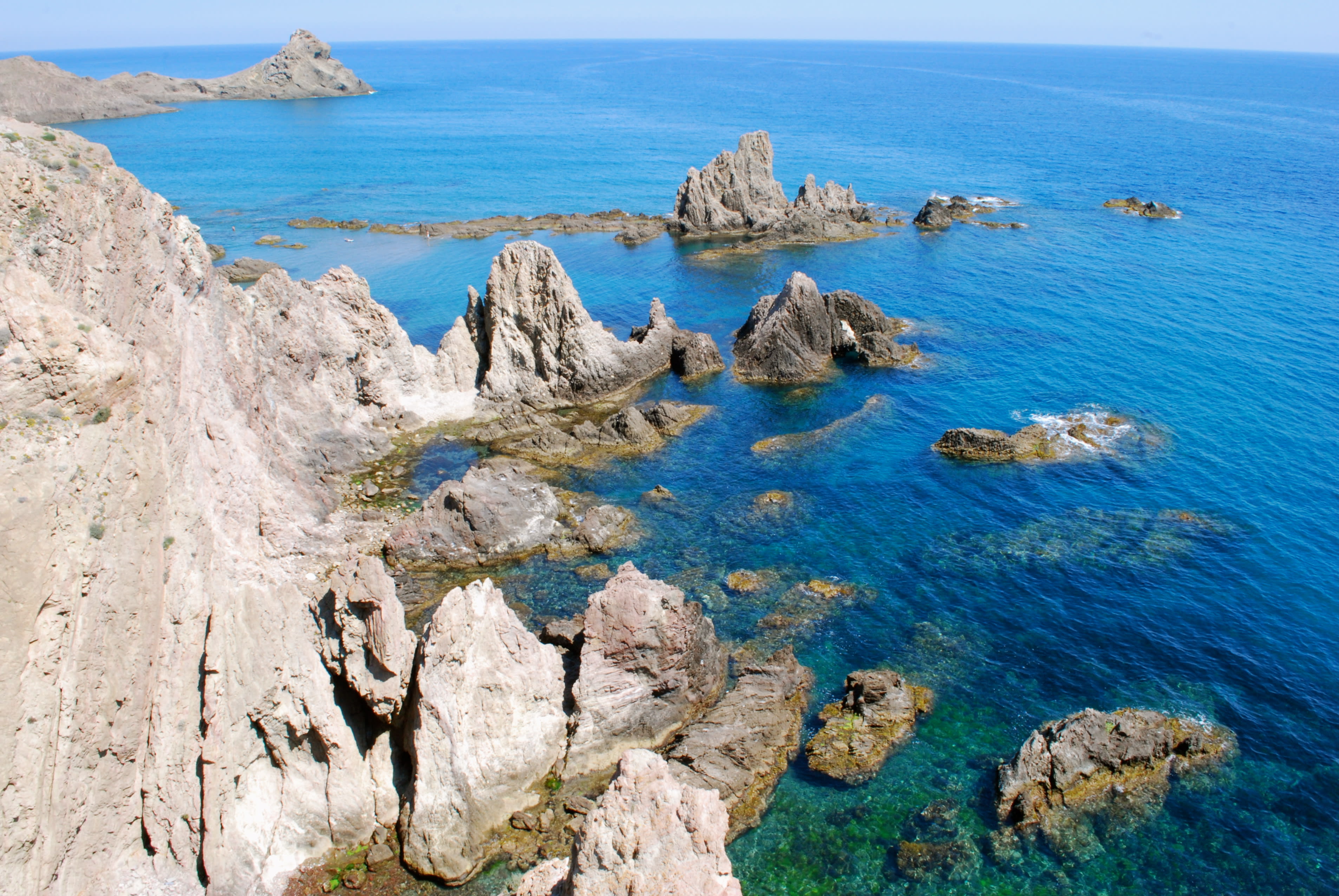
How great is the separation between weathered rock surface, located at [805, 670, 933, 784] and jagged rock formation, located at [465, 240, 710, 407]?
31.1 metres

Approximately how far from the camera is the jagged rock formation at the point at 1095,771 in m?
24.5

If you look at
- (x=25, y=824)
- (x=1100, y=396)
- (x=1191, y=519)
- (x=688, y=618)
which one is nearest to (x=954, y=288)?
(x=1100, y=396)

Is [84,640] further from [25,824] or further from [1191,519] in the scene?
[1191,519]

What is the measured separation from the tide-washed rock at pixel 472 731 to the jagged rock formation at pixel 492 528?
40.1 feet

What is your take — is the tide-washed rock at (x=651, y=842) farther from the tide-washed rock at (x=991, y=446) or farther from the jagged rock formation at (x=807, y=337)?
the jagged rock formation at (x=807, y=337)

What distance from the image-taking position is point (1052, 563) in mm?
37594

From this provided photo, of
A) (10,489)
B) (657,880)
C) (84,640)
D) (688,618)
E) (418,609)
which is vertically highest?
(10,489)

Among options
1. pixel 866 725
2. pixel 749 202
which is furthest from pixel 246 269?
pixel 866 725

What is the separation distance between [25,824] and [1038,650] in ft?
109

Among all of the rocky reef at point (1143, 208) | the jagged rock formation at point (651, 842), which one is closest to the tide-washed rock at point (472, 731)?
the jagged rock formation at point (651, 842)

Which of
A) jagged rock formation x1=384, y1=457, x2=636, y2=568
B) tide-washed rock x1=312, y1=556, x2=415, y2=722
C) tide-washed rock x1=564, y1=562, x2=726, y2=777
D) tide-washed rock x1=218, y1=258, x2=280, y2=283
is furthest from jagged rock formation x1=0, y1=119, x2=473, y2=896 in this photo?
tide-washed rock x1=218, y1=258, x2=280, y2=283

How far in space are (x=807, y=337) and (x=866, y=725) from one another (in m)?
38.4

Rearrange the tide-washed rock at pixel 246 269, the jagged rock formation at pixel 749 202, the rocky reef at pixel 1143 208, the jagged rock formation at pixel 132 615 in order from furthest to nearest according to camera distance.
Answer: the rocky reef at pixel 1143 208 < the jagged rock formation at pixel 749 202 < the tide-washed rock at pixel 246 269 < the jagged rock formation at pixel 132 615

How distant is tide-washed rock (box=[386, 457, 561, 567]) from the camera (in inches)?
1484
